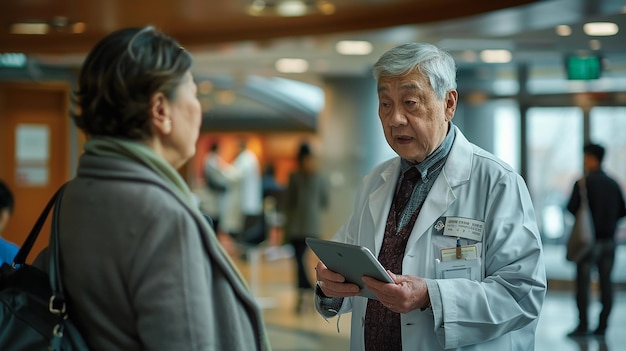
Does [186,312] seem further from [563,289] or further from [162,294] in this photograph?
[563,289]

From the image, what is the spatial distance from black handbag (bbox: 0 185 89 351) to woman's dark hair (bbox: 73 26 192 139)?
0.25 m

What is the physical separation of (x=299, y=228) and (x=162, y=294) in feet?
29.2

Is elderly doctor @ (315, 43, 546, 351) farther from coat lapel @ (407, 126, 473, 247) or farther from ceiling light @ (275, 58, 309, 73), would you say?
ceiling light @ (275, 58, 309, 73)

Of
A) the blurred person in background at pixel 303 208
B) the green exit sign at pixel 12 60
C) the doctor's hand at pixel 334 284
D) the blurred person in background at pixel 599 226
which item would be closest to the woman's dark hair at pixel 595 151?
the blurred person in background at pixel 599 226

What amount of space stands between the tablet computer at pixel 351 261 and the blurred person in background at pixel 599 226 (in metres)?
6.73

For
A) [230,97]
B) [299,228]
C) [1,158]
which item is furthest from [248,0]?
[230,97]

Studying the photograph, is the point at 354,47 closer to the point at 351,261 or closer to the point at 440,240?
the point at 440,240

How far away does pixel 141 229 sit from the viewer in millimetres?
1698

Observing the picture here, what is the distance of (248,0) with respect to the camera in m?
7.70

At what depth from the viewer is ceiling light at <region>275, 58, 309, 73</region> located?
13266mm

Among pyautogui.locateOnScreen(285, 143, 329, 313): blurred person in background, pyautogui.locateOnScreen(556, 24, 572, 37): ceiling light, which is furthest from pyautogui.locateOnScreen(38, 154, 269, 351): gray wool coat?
pyautogui.locateOnScreen(285, 143, 329, 313): blurred person in background

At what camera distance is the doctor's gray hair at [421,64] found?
2615 millimetres

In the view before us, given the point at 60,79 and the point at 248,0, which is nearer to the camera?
the point at 248,0

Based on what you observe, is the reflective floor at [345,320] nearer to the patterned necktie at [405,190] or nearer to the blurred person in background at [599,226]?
the blurred person in background at [599,226]
